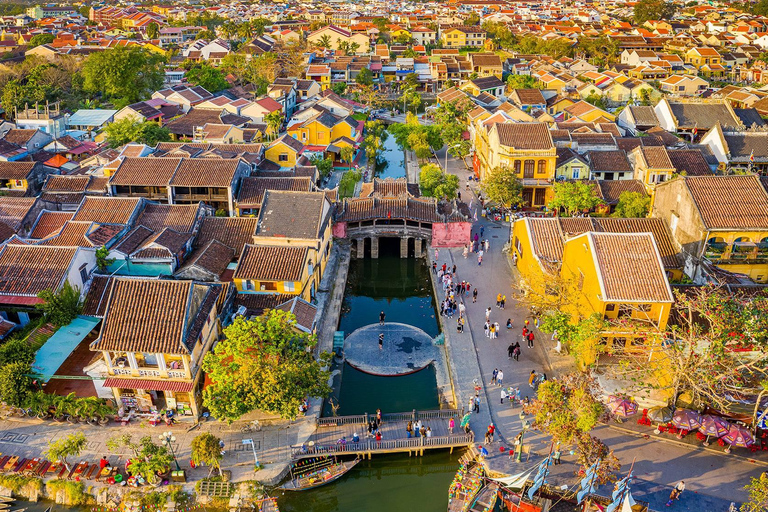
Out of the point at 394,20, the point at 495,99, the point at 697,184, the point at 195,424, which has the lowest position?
the point at 394,20

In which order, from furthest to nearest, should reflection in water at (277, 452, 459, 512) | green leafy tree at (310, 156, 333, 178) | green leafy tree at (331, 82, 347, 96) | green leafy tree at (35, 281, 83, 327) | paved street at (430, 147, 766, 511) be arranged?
green leafy tree at (331, 82, 347, 96)
green leafy tree at (310, 156, 333, 178)
green leafy tree at (35, 281, 83, 327)
reflection in water at (277, 452, 459, 512)
paved street at (430, 147, 766, 511)

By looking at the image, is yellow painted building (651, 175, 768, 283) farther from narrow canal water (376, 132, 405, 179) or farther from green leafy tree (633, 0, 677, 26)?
green leafy tree (633, 0, 677, 26)

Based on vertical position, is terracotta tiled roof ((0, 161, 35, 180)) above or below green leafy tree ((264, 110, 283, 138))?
above

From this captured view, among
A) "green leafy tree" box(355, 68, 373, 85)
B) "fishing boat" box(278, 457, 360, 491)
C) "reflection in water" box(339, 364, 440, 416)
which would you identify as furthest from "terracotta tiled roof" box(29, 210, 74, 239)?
"green leafy tree" box(355, 68, 373, 85)

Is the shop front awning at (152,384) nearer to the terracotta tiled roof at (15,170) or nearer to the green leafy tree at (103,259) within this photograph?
the green leafy tree at (103,259)

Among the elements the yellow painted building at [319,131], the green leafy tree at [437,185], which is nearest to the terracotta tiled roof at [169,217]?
the green leafy tree at [437,185]

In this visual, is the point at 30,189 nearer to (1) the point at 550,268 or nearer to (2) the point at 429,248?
(2) the point at 429,248

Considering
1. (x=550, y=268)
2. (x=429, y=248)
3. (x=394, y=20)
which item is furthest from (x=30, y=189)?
(x=394, y=20)
